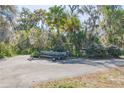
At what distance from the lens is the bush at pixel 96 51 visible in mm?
6090

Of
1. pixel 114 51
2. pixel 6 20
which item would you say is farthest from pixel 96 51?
pixel 6 20

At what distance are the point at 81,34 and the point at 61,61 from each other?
2.11 ft

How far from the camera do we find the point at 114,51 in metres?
6.08

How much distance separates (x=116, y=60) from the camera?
614 cm

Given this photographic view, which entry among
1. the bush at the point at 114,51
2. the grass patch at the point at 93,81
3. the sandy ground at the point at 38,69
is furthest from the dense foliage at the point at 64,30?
the grass patch at the point at 93,81

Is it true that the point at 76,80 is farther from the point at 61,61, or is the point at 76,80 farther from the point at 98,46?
the point at 98,46

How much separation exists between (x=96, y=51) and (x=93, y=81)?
0.68m

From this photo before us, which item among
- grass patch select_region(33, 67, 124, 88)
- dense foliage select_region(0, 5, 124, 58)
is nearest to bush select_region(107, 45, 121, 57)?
dense foliage select_region(0, 5, 124, 58)

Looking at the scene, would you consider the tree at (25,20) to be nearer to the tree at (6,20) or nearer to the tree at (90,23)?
the tree at (6,20)

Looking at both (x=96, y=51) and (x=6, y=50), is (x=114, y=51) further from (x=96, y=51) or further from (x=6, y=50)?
(x=6, y=50)

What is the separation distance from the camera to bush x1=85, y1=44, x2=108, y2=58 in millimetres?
6090

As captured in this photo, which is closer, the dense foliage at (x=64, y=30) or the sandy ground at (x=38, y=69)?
the sandy ground at (x=38, y=69)

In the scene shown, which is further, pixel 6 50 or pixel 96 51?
pixel 96 51

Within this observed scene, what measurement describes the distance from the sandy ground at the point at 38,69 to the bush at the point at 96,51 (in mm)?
134
